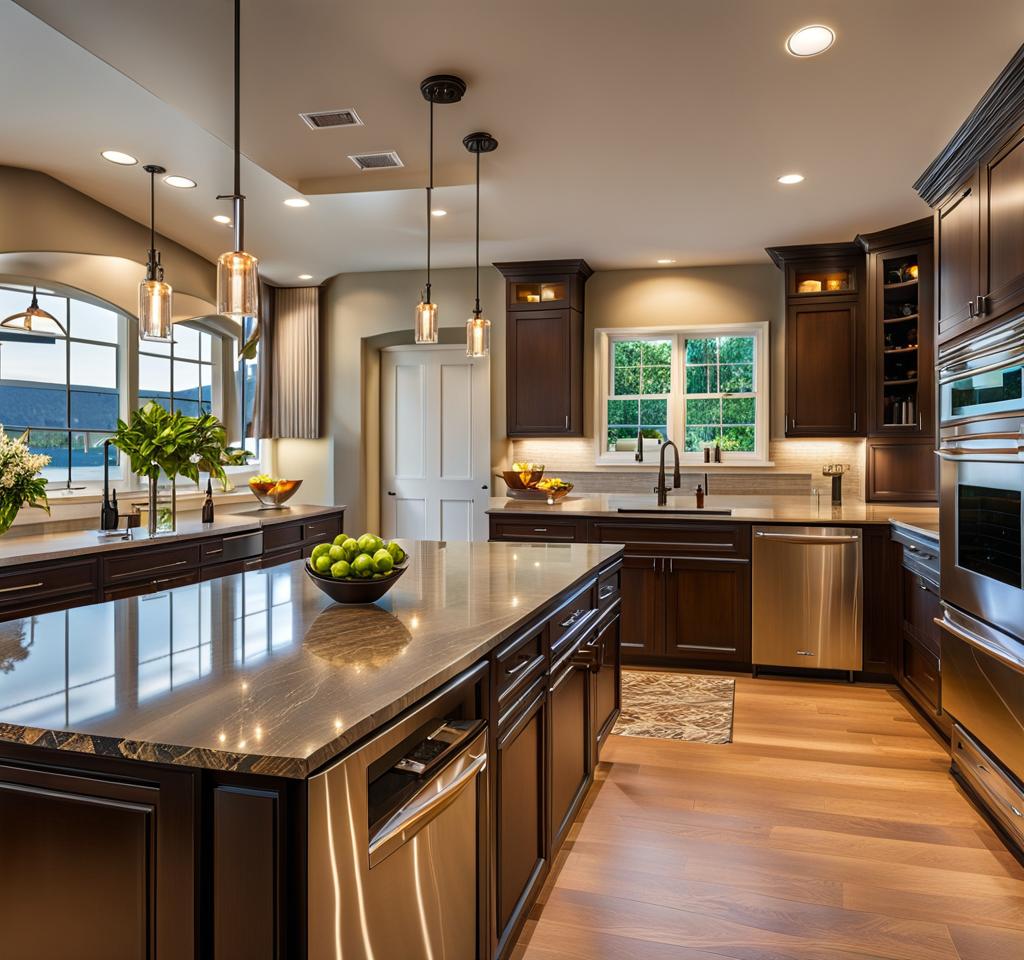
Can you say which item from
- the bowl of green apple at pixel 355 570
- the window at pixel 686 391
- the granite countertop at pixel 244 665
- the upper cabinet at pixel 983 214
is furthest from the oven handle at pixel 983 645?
the window at pixel 686 391

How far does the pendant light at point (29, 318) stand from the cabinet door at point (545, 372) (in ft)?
10.3

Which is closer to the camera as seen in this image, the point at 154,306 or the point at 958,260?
the point at 154,306

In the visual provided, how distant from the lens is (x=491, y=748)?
5.66 feet

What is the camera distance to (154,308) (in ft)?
9.07

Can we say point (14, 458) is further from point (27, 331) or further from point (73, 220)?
point (73, 220)

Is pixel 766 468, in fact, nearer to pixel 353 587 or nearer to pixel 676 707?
pixel 676 707

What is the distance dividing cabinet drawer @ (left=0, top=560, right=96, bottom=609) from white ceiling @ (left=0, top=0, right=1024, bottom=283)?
6.62ft

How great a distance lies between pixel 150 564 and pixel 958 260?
3.94 meters

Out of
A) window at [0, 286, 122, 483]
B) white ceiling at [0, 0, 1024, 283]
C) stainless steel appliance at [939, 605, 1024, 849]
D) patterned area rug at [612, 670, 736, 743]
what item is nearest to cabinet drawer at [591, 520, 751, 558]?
patterned area rug at [612, 670, 736, 743]

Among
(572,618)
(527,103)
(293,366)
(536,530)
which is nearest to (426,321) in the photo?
(527,103)

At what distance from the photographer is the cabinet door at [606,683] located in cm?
297

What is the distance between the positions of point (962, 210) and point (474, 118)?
2.07m

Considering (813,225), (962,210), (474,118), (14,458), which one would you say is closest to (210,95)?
(474,118)

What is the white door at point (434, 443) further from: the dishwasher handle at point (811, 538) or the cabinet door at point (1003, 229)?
the cabinet door at point (1003, 229)
